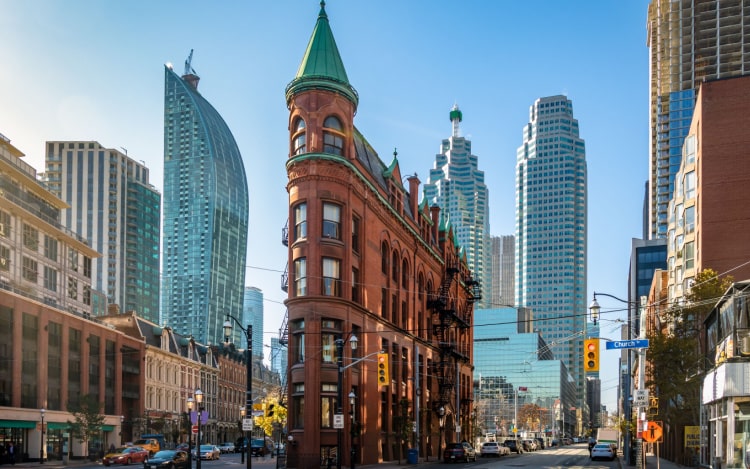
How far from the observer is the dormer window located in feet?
176

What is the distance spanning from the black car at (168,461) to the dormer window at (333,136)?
21.2 meters

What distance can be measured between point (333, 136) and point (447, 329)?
34451mm

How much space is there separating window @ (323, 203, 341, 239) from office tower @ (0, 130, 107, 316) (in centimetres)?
3077

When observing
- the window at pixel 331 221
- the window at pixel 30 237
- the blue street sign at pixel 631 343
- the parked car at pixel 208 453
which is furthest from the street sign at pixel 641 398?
the window at pixel 30 237

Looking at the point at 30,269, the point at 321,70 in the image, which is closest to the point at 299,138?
the point at 321,70

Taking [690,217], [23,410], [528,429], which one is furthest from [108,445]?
[528,429]

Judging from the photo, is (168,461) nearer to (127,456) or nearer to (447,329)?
(127,456)

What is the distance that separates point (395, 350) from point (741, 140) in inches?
1267

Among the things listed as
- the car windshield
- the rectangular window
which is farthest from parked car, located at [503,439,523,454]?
the rectangular window

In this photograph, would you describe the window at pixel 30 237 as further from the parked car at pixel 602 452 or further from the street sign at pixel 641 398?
the street sign at pixel 641 398

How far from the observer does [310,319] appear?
167 ft

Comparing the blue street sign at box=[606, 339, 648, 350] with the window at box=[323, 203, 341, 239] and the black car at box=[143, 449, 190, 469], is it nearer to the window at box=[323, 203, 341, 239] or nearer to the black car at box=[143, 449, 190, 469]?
the window at box=[323, 203, 341, 239]

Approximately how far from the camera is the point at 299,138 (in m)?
53.7

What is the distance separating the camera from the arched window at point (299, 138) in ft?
175
